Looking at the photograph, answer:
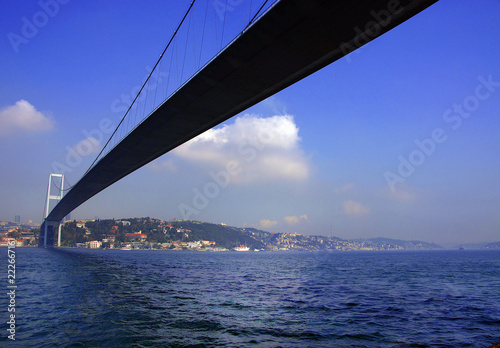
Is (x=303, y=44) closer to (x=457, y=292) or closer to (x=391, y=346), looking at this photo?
(x=391, y=346)

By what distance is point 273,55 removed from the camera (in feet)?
51.9

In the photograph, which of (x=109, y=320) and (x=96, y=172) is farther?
(x=96, y=172)

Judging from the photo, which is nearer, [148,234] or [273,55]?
[273,55]

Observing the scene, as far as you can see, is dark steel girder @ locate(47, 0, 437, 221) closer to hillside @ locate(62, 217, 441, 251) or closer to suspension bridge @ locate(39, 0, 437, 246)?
suspension bridge @ locate(39, 0, 437, 246)

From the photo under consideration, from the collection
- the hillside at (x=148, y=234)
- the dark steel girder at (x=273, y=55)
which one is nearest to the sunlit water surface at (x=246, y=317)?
the dark steel girder at (x=273, y=55)

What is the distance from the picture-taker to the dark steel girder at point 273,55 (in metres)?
12.6

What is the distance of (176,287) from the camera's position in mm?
17766

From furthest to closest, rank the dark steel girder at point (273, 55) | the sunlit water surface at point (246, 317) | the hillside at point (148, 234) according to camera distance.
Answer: the hillside at point (148, 234) → the dark steel girder at point (273, 55) → the sunlit water surface at point (246, 317)

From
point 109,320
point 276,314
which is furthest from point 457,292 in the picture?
point 109,320

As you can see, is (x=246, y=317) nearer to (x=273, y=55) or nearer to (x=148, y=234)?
(x=273, y=55)

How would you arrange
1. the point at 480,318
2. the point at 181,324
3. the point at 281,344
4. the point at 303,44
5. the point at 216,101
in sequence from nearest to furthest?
the point at 281,344
the point at 181,324
the point at 480,318
the point at 303,44
the point at 216,101

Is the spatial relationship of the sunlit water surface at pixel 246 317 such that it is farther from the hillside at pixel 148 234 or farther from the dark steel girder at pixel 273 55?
the hillside at pixel 148 234

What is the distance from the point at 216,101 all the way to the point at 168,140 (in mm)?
9714

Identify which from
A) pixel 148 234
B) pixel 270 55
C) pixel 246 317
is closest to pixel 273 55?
pixel 270 55
